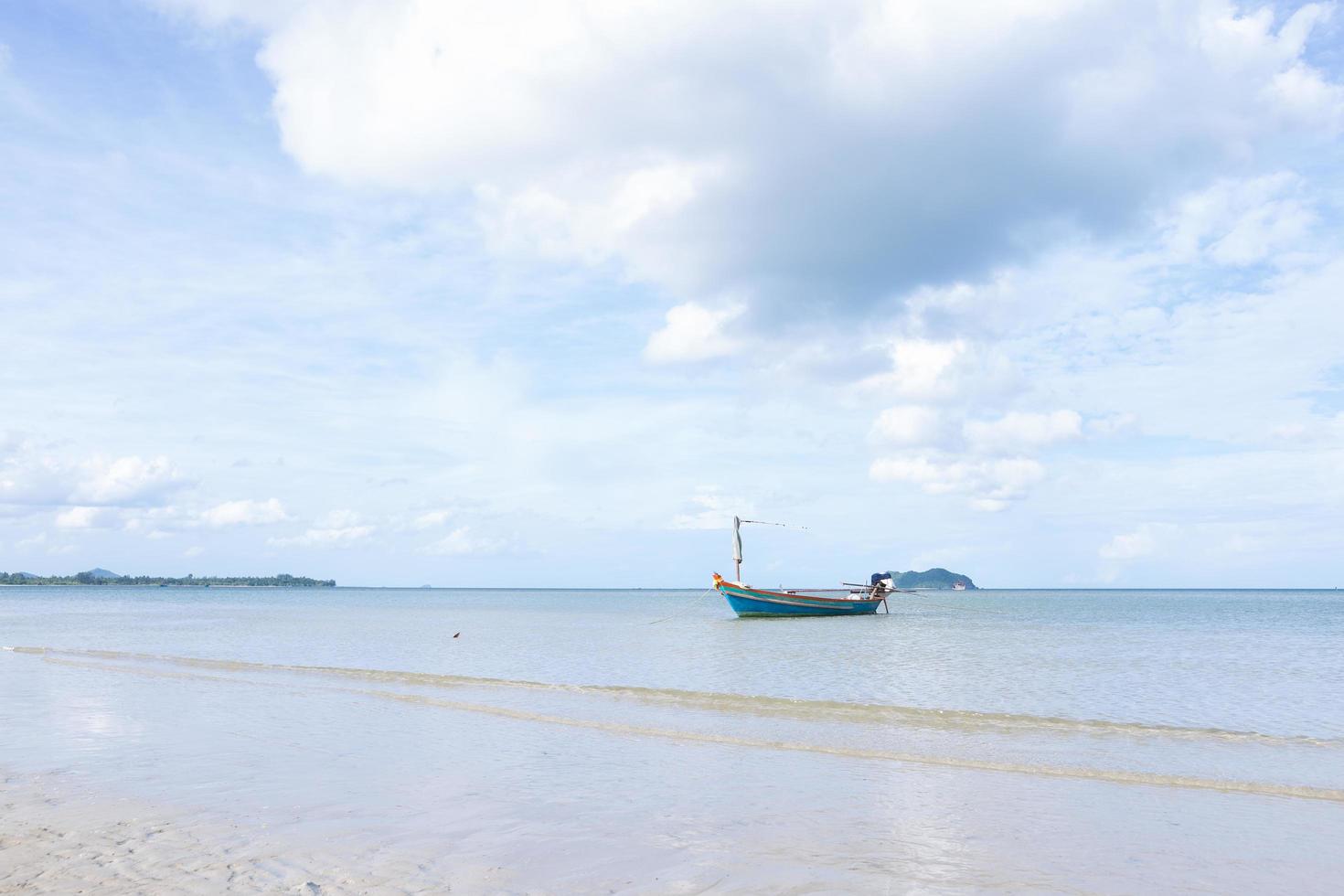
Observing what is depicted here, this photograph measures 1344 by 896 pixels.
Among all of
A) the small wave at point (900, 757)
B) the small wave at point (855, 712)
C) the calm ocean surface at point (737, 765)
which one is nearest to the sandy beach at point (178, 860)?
the calm ocean surface at point (737, 765)

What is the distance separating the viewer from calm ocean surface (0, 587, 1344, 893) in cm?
1038

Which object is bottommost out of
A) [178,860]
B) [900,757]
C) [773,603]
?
[900,757]

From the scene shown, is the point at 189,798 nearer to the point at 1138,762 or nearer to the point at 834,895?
the point at 834,895

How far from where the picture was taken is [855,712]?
2331 centimetres

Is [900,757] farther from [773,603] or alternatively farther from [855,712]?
[773,603]

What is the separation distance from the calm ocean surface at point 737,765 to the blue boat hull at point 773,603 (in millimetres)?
42187

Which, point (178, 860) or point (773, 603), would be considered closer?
point (178, 860)

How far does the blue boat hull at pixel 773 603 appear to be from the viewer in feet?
260

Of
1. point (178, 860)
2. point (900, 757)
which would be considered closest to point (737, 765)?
point (900, 757)

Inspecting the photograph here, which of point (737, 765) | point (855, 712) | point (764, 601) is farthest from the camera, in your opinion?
point (764, 601)

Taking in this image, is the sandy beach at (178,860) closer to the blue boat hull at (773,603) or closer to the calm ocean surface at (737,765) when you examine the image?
the calm ocean surface at (737,765)

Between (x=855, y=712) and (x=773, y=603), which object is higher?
(x=773, y=603)

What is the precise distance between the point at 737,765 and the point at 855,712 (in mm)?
8263

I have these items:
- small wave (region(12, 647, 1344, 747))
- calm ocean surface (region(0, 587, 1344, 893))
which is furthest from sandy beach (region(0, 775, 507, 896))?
small wave (region(12, 647, 1344, 747))
